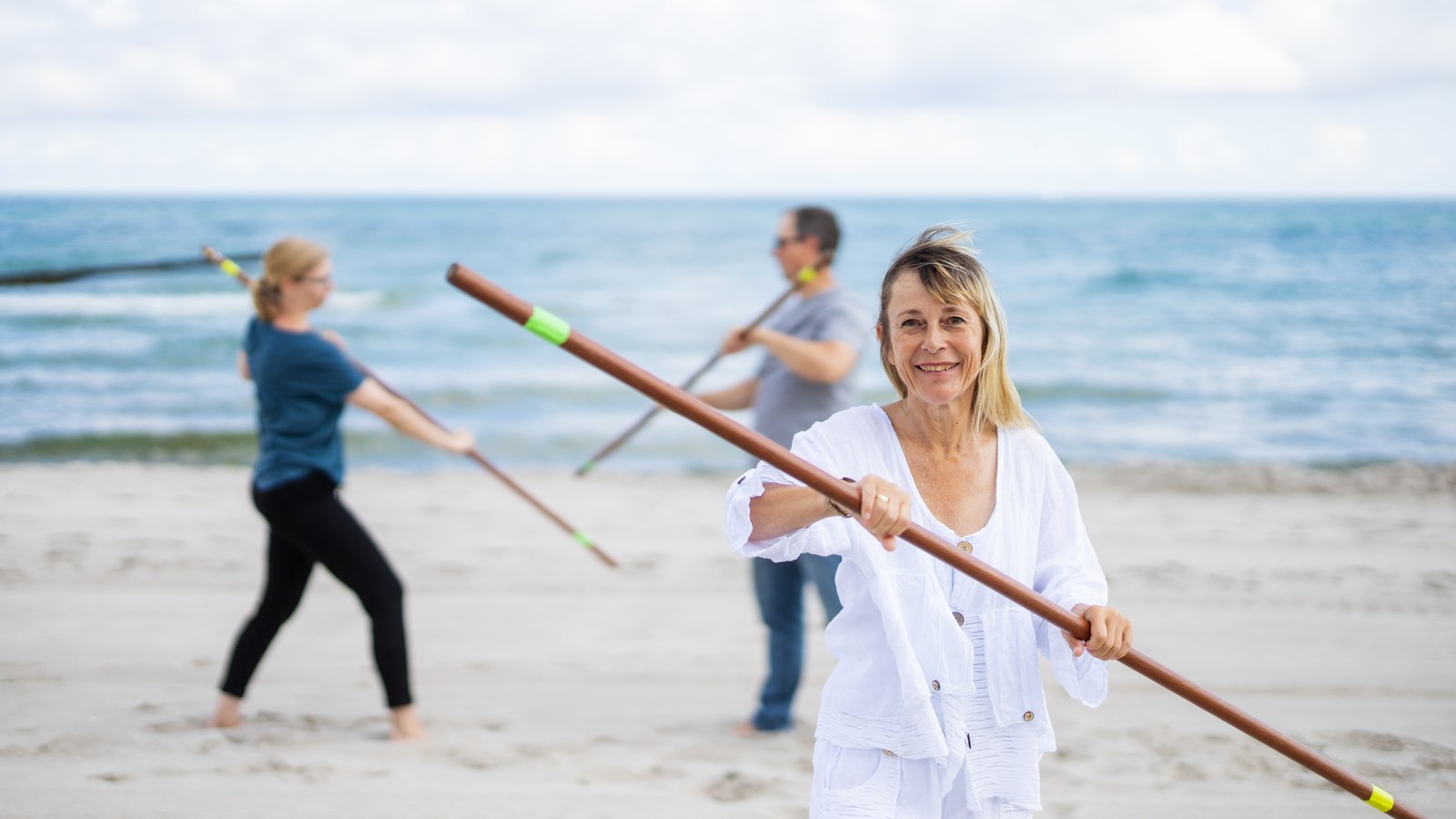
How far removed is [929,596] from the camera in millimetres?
2221

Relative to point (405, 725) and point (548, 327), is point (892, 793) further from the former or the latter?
point (405, 725)

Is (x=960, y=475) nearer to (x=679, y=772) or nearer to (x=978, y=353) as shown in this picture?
(x=978, y=353)

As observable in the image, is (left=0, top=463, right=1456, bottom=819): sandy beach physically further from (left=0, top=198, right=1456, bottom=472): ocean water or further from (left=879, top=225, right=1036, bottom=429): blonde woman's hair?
(left=879, top=225, right=1036, bottom=429): blonde woman's hair

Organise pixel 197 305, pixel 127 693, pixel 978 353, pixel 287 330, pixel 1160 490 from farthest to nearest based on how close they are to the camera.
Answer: pixel 197 305
pixel 1160 490
pixel 127 693
pixel 287 330
pixel 978 353

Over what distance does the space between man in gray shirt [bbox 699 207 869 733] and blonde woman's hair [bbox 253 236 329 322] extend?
5.46 feet

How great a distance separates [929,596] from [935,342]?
0.47 metres

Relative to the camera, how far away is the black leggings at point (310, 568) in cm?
436

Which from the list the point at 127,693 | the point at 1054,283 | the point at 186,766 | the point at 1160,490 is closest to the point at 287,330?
the point at 186,766

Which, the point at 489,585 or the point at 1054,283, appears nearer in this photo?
the point at 489,585

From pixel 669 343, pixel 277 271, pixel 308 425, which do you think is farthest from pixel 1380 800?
pixel 669 343

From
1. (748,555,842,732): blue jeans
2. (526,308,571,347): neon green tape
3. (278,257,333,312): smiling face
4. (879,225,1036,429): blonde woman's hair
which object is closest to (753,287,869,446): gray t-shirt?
(748,555,842,732): blue jeans

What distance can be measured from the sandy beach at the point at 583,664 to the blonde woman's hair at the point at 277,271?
167 centimetres

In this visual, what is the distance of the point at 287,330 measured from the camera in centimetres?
434

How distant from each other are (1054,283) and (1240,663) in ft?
78.2
